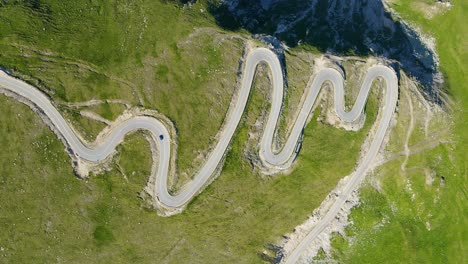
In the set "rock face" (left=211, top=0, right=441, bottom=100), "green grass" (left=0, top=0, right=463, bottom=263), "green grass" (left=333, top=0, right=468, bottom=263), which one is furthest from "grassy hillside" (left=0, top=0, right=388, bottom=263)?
"green grass" (left=333, top=0, right=468, bottom=263)

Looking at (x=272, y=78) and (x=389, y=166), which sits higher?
(x=272, y=78)

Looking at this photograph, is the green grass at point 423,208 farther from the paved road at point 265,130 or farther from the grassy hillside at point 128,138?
the grassy hillside at point 128,138

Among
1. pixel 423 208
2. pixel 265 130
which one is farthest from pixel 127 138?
pixel 423 208

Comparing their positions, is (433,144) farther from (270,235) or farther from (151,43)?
(151,43)

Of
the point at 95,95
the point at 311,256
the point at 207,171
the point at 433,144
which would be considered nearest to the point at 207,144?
the point at 207,171

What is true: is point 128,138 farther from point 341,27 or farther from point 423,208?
point 423,208

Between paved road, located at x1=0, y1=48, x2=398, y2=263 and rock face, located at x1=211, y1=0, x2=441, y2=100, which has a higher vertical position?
rock face, located at x1=211, y1=0, x2=441, y2=100

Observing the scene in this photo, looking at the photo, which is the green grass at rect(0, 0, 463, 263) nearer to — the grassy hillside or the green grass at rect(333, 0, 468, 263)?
the grassy hillside
